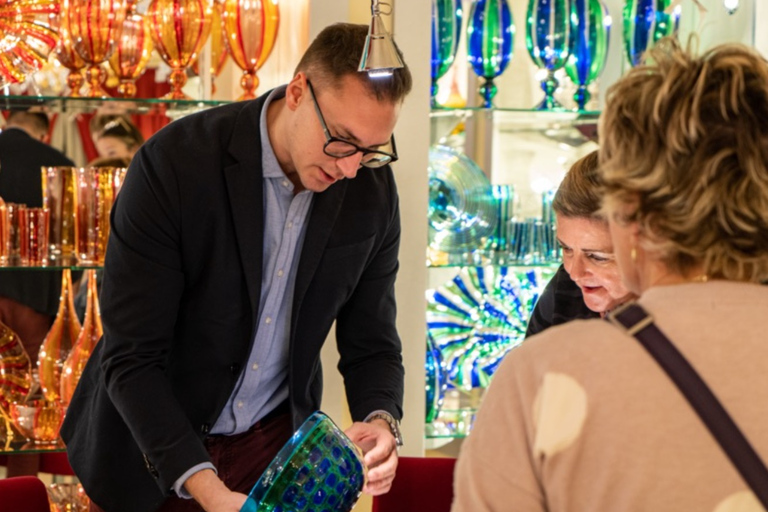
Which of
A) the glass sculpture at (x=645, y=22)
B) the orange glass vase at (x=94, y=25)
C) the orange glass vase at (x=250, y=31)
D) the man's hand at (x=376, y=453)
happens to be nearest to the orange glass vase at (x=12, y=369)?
the orange glass vase at (x=94, y=25)

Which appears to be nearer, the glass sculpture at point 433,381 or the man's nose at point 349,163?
the man's nose at point 349,163

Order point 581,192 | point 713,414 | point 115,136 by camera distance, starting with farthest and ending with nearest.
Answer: point 115,136, point 581,192, point 713,414

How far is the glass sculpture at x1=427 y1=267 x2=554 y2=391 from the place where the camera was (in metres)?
2.96

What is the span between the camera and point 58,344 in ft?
8.74

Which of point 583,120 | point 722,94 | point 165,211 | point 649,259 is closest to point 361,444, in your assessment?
point 165,211

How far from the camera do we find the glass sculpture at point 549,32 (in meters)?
2.89

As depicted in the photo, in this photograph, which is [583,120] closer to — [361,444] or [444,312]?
[444,312]

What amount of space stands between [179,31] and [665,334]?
6.54ft

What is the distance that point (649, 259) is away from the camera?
1012 millimetres

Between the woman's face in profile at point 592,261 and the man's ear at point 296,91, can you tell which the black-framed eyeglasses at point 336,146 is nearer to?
the man's ear at point 296,91

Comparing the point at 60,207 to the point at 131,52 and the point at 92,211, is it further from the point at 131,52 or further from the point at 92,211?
the point at 131,52

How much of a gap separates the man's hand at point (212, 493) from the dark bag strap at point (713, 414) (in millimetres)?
901

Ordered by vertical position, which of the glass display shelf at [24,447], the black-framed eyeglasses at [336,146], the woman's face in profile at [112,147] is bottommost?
the glass display shelf at [24,447]

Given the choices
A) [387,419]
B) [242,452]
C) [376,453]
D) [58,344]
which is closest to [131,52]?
[58,344]
